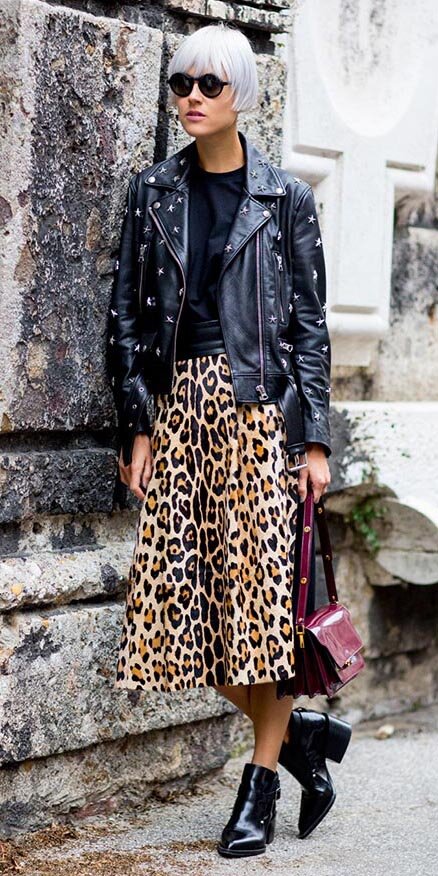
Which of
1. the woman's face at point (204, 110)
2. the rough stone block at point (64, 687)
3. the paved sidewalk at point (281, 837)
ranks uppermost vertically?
the woman's face at point (204, 110)

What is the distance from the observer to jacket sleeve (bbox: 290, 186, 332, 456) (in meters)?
3.89

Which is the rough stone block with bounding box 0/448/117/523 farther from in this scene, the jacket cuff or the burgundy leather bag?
the burgundy leather bag

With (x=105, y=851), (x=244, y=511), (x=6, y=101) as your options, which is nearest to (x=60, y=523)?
(x=244, y=511)

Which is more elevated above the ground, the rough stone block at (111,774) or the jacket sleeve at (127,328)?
the jacket sleeve at (127,328)

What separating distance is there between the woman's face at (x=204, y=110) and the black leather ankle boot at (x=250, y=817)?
1.61 meters

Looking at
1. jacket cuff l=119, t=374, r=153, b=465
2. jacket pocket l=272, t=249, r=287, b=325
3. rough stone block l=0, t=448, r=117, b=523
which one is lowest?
rough stone block l=0, t=448, r=117, b=523

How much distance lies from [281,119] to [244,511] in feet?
4.20

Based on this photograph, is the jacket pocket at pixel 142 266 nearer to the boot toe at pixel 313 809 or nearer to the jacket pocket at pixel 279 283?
the jacket pocket at pixel 279 283

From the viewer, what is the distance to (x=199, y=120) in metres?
3.73

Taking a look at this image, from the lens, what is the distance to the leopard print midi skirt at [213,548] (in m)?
3.81

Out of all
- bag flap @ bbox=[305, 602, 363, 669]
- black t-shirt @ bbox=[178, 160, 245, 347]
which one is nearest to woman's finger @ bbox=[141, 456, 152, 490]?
black t-shirt @ bbox=[178, 160, 245, 347]

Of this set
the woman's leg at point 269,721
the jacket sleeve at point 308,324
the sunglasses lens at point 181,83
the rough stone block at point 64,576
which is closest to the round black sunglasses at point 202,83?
the sunglasses lens at point 181,83

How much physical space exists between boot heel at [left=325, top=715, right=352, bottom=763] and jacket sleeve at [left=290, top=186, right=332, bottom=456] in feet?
2.62

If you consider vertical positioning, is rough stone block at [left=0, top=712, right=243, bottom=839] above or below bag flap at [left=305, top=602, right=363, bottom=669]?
below
